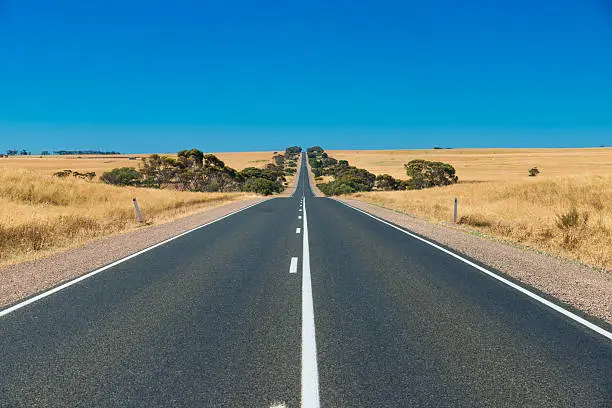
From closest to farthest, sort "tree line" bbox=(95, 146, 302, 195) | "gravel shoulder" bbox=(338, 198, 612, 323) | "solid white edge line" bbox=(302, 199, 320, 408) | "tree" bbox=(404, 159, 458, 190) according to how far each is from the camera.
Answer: "solid white edge line" bbox=(302, 199, 320, 408)
"gravel shoulder" bbox=(338, 198, 612, 323)
"tree line" bbox=(95, 146, 302, 195)
"tree" bbox=(404, 159, 458, 190)

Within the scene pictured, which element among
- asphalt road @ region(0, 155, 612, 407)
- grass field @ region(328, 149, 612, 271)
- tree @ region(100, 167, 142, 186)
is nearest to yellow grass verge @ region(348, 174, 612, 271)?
grass field @ region(328, 149, 612, 271)

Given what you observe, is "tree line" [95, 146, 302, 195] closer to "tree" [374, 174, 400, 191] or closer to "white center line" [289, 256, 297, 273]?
"tree" [374, 174, 400, 191]

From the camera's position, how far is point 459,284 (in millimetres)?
6555

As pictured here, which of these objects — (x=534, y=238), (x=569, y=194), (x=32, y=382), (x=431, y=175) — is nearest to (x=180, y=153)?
(x=431, y=175)

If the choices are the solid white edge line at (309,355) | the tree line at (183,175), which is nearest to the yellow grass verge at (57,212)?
the solid white edge line at (309,355)

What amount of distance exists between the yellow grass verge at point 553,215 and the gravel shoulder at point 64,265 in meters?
10.8

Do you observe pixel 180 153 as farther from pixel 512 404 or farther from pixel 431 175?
pixel 512 404

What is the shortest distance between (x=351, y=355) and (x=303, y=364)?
0.51m

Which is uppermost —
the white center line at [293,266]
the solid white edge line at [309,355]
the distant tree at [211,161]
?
the distant tree at [211,161]

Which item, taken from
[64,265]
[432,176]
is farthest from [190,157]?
[64,265]

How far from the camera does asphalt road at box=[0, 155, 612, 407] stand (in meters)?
3.15

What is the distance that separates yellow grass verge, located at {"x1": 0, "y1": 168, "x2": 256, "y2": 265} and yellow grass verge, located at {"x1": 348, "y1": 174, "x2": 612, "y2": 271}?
529 inches

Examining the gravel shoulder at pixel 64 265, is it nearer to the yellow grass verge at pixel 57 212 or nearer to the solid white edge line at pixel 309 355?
the yellow grass verge at pixel 57 212

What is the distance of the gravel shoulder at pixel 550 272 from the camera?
5.57 metres
